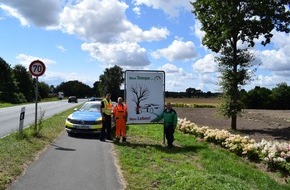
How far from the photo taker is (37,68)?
1595cm

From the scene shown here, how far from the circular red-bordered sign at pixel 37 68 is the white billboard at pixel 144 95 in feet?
10.9

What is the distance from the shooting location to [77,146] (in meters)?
13.9

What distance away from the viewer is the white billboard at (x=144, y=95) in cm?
1550

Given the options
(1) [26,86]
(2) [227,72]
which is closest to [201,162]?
(2) [227,72]

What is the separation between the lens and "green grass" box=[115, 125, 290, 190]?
8117 mm

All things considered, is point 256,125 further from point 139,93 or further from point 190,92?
point 190,92

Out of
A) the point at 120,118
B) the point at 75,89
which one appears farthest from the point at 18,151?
the point at 75,89

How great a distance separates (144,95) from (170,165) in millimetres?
5572

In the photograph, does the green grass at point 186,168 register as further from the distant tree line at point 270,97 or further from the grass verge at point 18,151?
the distant tree line at point 270,97

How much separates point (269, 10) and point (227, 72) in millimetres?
4117

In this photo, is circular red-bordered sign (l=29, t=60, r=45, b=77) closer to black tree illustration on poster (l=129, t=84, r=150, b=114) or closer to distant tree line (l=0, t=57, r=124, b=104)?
black tree illustration on poster (l=129, t=84, r=150, b=114)

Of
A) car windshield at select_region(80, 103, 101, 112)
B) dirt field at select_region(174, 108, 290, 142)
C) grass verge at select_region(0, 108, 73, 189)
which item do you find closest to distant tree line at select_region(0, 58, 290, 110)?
dirt field at select_region(174, 108, 290, 142)

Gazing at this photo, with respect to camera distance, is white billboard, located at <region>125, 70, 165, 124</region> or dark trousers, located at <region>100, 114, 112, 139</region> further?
dark trousers, located at <region>100, 114, 112, 139</region>

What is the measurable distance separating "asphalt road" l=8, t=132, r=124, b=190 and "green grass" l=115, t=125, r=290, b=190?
0.41 metres
